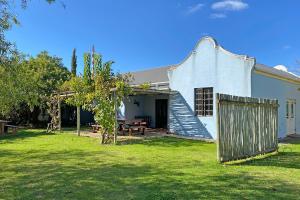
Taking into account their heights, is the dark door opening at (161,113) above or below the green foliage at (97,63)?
below

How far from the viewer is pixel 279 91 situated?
787 inches

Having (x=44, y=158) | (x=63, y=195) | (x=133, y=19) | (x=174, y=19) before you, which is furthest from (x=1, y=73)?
(x=174, y=19)

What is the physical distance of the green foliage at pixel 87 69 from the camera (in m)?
18.2

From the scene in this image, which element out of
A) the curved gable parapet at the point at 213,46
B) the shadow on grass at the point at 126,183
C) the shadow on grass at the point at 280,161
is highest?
the curved gable parapet at the point at 213,46

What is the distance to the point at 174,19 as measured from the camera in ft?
84.2

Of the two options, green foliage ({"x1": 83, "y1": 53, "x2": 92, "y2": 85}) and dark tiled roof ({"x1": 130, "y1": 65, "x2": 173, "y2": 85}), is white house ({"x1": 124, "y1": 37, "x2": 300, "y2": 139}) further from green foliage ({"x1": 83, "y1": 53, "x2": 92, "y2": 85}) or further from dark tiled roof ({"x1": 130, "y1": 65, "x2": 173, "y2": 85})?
green foliage ({"x1": 83, "y1": 53, "x2": 92, "y2": 85})

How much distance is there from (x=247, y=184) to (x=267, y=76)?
40.0 feet

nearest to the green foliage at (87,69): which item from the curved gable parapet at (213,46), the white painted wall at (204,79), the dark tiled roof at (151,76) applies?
the white painted wall at (204,79)

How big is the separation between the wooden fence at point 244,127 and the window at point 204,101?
5786 mm

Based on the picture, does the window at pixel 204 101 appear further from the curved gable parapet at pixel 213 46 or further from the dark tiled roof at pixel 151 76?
the dark tiled roof at pixel 151 76

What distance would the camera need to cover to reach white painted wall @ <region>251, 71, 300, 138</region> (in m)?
17.5

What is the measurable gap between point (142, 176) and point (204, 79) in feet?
37.5

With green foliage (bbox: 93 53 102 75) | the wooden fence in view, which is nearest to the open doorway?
the wooden fence

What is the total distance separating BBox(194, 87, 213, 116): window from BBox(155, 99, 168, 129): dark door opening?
18.1ft
